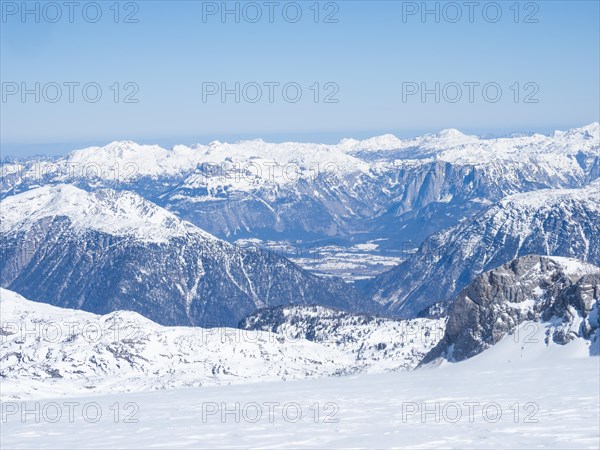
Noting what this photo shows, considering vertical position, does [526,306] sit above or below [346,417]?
below

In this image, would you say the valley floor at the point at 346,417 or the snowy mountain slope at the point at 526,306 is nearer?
the valley floor at the point at 346,417

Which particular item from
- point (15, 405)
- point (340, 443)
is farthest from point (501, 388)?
point (15, 405)

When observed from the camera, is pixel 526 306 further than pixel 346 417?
Yes

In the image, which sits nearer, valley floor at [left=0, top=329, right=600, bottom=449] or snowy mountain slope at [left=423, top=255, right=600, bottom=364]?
valley floor at [left=0, top=329, right=600, bottom=449]
